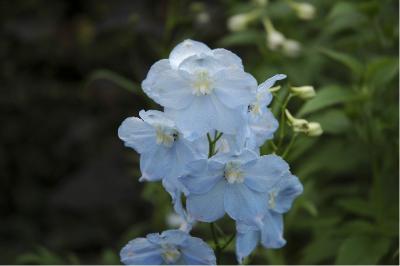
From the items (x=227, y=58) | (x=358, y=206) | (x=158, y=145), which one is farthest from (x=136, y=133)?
(x=358, y=206)

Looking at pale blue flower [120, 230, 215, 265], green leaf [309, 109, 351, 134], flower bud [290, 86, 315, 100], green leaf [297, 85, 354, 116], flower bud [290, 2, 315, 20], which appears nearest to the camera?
pale blue flower [120, 230, 215, 265]

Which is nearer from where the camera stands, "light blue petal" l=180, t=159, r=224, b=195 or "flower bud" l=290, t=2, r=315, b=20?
"light blue petal" l=180, t=159, r=224, b=195

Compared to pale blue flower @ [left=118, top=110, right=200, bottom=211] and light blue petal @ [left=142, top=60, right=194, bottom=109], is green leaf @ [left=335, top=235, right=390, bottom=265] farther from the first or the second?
light blue petal @ [left=142, top=60, right=194, bottom=109]

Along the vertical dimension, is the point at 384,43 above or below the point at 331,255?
above

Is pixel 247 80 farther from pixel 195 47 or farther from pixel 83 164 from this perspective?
pixel 83 164

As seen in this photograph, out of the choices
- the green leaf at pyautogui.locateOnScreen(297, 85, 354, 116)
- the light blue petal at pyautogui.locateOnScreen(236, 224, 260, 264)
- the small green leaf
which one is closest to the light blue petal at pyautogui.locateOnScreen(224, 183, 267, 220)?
the light blue petal at pyautogui.locateOnScreen(236, 224, 260, 264)

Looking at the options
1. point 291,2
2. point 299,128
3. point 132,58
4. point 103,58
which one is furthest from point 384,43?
point 103,58
